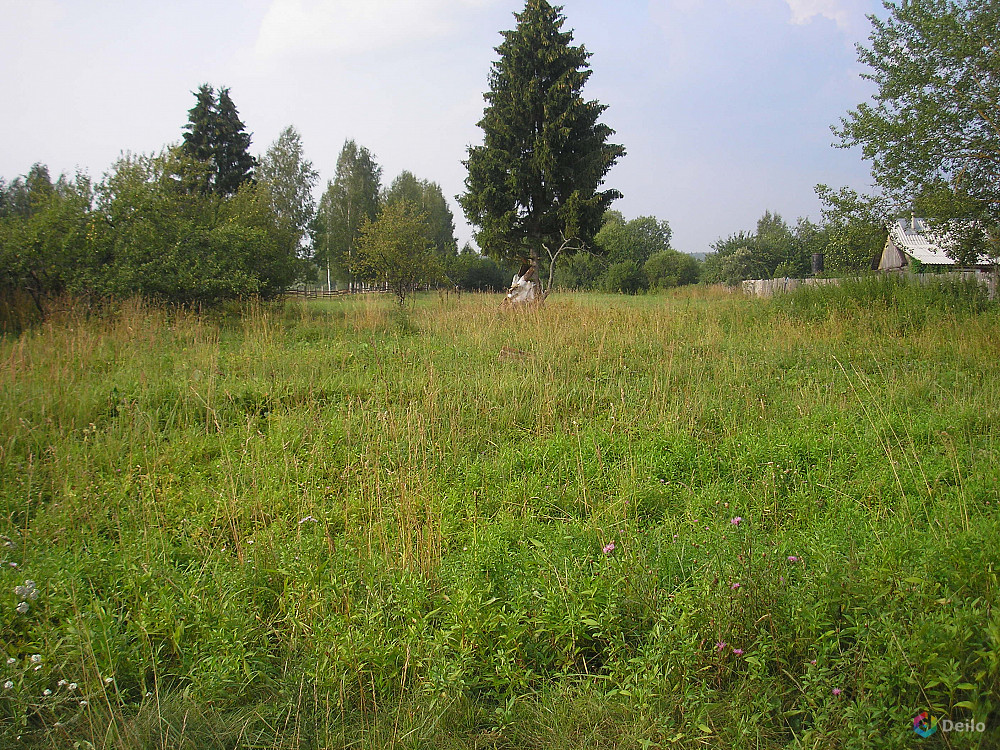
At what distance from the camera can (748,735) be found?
6.81 ft

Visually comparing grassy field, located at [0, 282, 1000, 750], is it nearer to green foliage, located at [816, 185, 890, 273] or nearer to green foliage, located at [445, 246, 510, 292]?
green foliage, located at [816, 185, 890, 273]

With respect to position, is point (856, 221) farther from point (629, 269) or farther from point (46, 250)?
point (629, 269)

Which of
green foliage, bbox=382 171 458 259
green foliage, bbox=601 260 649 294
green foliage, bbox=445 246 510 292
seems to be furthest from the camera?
green foliage, bbox=382 171 458 259

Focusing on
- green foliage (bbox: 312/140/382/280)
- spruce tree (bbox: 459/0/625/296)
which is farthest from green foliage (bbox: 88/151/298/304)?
green foliage (bbox: 312/140/382/280)

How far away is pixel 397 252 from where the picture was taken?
21453mm

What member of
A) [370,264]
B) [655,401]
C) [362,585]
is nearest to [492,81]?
[370,264]

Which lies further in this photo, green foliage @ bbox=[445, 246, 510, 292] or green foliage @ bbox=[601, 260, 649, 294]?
green foliage @ bbox=[601, 260, 649, 294]

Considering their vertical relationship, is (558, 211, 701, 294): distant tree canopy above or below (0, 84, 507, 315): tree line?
above

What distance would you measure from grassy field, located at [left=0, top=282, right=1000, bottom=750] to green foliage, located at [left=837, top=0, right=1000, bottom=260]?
8.39 meters

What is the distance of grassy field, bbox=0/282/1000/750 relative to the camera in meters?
2.19

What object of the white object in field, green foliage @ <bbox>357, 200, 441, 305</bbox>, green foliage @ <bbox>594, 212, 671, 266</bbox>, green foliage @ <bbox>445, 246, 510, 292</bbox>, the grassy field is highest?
green foliage @ <bbox>594, 212, 671, 266</bbox>

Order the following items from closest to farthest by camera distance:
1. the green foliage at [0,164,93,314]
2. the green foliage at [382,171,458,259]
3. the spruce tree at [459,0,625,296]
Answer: the green foliage at [0,164,93,314]
the spruce tree at [459,0,625,296]
the green foliage at [382,171,458,259]

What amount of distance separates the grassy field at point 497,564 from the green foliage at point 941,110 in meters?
8.39

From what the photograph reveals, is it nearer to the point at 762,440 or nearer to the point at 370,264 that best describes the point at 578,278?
Answer: the point at 370,264
